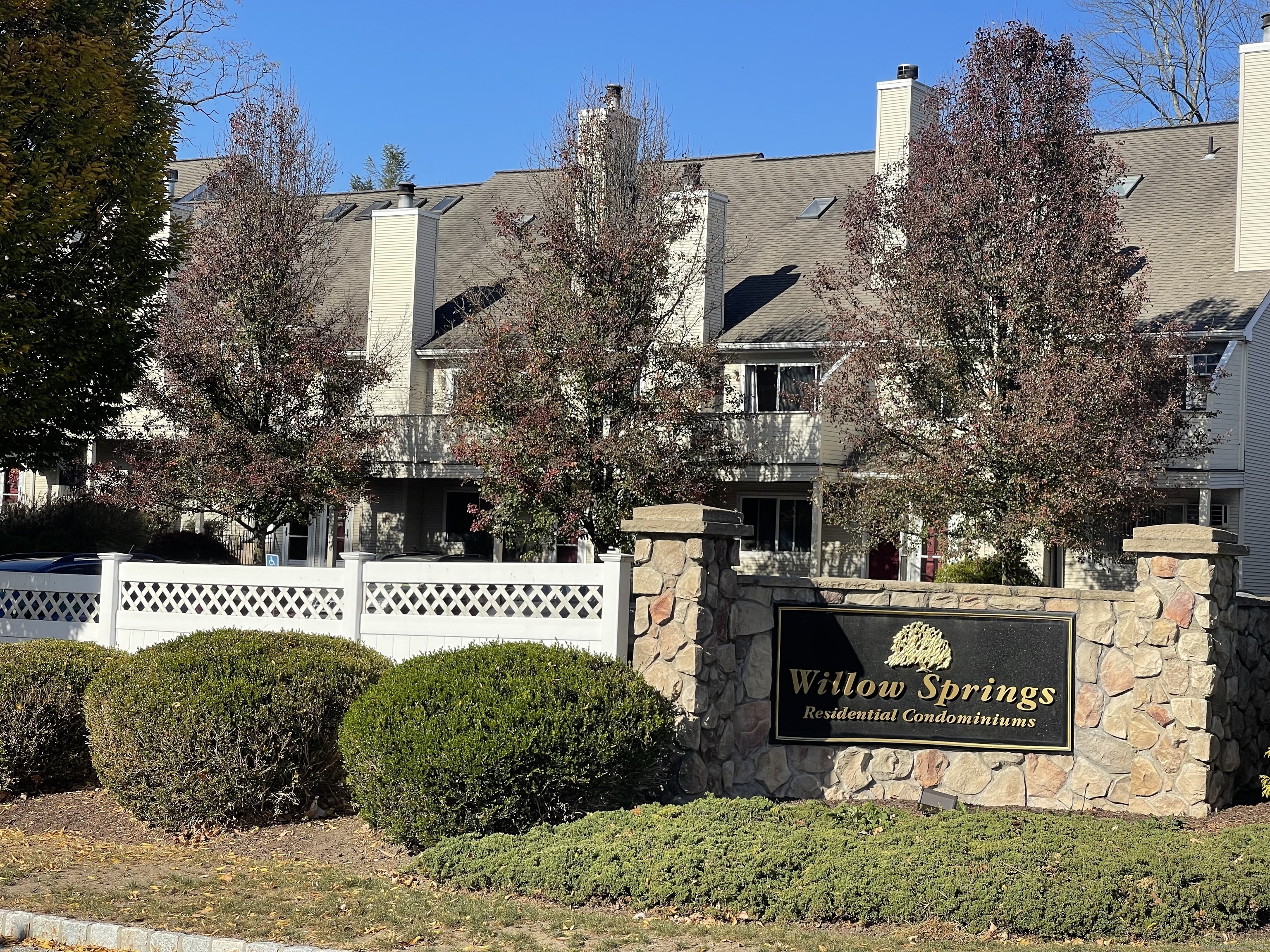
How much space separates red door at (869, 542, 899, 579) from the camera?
2642cm

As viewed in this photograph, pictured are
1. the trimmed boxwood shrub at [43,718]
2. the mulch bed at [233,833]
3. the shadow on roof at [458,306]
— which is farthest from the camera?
the shadow on roof at [458,306]

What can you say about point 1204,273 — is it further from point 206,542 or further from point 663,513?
point 206,542

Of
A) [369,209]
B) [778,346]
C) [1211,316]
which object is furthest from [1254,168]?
[369,209]

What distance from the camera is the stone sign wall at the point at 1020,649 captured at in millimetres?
10953

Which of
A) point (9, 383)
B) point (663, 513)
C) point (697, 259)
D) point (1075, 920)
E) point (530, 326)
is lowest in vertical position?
point (1075, 920)

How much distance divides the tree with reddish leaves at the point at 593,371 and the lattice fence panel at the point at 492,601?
7.90 m

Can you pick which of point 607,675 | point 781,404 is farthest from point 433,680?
point 781,404

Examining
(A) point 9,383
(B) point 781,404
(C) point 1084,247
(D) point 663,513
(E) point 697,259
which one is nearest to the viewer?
(D) point 663,513

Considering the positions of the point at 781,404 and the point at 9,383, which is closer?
the point at 9,383

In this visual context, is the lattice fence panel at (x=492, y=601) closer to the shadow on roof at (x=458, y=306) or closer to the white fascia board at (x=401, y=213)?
the shadow on roof at (x=458, y=306)

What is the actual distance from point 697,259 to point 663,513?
478 inches

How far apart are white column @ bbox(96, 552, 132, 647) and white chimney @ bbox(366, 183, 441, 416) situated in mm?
15867

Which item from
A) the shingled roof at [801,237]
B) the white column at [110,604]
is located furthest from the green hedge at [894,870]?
the shingled roof at [801,237]

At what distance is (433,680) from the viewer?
9.70 meters
